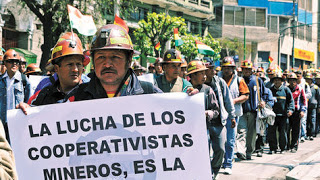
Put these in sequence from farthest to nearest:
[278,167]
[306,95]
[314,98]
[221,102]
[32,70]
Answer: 1. [314,98]
2. [306,95]
3. [32,70]
4. [278,167]
5. [221,102]

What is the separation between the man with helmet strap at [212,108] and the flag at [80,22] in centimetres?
160

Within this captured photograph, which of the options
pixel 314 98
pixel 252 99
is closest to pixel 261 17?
pixel 314 98

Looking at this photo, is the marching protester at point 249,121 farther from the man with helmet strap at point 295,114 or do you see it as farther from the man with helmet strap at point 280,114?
the man with helmet strap at point 295,114

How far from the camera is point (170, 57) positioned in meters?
6.94

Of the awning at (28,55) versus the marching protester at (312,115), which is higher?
the awning at (28,55)

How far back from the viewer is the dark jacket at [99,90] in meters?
3.36

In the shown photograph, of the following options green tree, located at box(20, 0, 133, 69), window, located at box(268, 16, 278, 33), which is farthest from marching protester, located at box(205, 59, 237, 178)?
window, located at box(268, 16, 278, 33)

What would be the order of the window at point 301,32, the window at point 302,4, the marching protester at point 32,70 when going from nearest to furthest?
the marching protester at point 32,70, the window at point 301,32, the window at point 302,4

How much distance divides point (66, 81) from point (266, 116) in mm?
6998

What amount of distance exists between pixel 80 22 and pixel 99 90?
10.8 ft

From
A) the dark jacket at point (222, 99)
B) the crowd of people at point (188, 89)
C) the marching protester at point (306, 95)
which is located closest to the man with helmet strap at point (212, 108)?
the crowd of people at point (188, 89)

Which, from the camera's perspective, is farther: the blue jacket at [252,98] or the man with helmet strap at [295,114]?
the man with helmet strap at [295,114]

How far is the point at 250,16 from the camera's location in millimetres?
51781

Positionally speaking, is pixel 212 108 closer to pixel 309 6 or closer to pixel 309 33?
pixel 309 33
